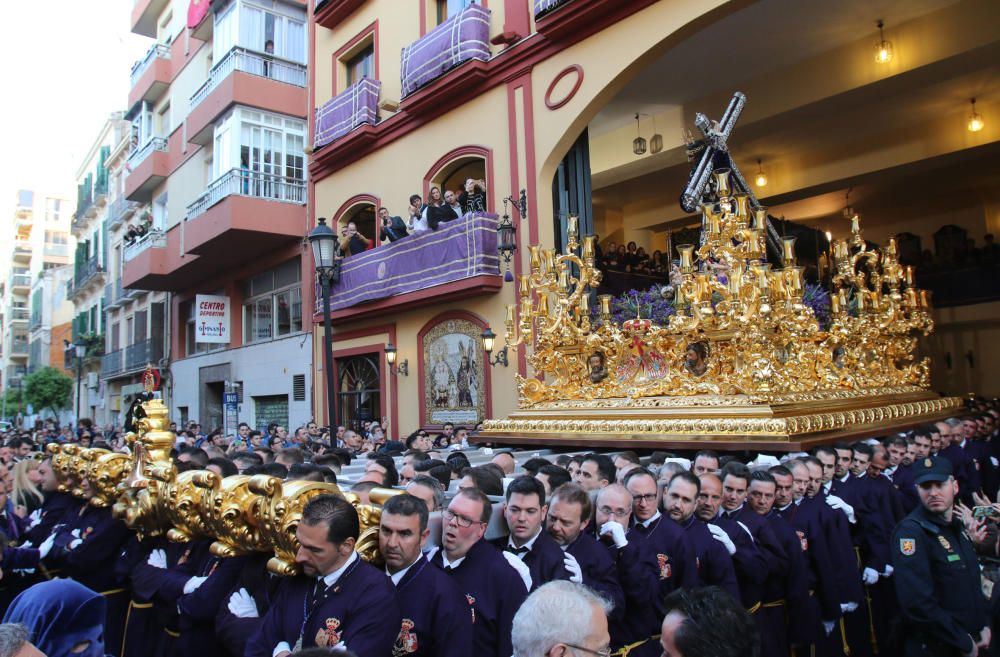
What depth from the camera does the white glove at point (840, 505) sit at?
6030 millimetres

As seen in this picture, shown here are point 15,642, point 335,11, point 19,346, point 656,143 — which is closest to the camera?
point 15,642

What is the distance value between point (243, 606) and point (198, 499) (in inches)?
26.1

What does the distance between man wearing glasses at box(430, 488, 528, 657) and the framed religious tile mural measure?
35.7ft

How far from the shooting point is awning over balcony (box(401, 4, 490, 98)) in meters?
14.8

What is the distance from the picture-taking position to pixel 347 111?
18.2 m

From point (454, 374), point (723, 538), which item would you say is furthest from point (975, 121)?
point (723, 538)

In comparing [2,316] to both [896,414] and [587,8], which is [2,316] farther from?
[896,414]

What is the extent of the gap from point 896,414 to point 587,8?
8622 millimetres

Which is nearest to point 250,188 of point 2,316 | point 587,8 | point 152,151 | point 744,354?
point 152,151

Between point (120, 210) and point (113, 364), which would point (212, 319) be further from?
point (120, 210)

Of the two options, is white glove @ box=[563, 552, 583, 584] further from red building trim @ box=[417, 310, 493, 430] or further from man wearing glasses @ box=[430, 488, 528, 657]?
red building trim @ box=[417, 310, 493, 430]

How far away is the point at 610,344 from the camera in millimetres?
9875

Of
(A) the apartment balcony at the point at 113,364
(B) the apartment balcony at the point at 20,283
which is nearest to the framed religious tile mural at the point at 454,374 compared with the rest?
(A) the apartment balcony at the point at 113,364

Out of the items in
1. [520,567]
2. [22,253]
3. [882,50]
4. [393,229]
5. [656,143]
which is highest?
[22,253]
